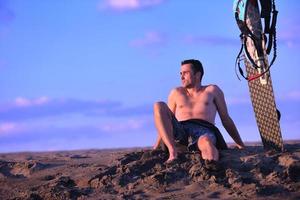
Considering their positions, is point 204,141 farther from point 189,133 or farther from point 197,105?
point 197,105

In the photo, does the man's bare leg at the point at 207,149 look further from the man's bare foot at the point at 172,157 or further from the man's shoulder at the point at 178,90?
the man's shoulder at the point at 178,90

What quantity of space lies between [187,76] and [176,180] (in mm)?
1549

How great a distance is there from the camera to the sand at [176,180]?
493 centimetres

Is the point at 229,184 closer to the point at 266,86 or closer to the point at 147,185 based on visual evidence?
the point at 147,185

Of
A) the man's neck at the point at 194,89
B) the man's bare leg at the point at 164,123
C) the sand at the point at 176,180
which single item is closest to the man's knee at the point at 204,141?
the sand at the point at 176,180

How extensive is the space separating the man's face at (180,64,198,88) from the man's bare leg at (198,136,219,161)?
2.68 feet

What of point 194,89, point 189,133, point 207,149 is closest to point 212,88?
point 194,89

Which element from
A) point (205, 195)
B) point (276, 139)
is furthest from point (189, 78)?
point (205, 195)

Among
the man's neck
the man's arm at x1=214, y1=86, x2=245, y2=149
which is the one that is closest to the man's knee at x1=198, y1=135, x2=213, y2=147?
the man's arm at x1=214, y1=86, x2=245, y2=149

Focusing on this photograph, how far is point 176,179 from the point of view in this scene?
17.3 ft

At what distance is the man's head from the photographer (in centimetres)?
646

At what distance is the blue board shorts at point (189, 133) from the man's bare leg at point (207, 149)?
0.22m

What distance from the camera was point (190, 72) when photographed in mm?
6488

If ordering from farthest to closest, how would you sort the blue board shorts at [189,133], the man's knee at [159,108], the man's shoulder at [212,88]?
1. the man's shoulder at [212,88]
2. the blue board shorts at [189,133]
3. the man's knee at [159,108]
